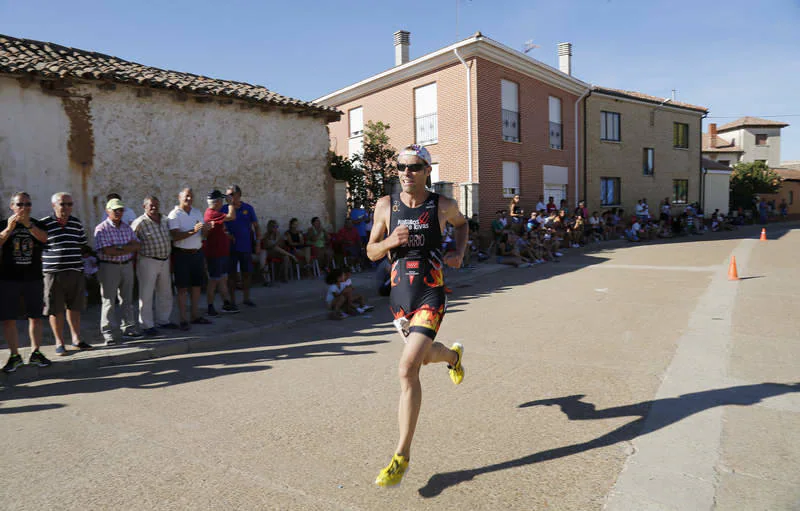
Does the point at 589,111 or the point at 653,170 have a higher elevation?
the point at 589,111

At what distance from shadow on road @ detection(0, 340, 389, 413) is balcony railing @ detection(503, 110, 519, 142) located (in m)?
15.6

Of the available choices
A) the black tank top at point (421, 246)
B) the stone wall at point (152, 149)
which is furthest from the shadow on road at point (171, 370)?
the stone wall at point (152, 149)

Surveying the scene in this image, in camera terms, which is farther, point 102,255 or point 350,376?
point 102,255

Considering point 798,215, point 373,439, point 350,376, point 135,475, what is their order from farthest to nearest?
point 798,215, point 350,376, point 373,439, point 135,475

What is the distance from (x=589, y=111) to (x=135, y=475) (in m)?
25.6

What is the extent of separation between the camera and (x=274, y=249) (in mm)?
11828

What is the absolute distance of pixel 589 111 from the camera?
82.1 ft

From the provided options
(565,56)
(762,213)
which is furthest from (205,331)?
(762,213)

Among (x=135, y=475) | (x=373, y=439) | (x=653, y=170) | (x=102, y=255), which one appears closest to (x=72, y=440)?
(x=135, y=475)

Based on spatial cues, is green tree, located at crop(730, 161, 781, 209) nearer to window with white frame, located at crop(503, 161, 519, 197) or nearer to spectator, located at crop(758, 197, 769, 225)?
spectator, located at crop(758, 197, 769, 225)

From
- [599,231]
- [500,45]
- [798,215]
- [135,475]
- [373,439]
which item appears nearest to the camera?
[135,475]

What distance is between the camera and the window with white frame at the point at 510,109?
66.5ft

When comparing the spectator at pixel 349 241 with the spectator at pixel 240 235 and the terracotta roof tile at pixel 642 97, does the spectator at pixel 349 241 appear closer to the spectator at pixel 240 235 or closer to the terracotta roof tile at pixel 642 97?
the spectator at pixel 240 235

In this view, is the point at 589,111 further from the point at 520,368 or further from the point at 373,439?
the point at 373,439
